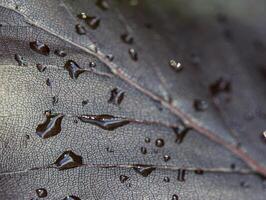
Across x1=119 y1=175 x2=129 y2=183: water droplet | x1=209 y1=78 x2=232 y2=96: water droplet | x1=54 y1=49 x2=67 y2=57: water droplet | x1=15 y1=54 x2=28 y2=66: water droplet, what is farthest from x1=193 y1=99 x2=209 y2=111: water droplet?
x1=15 y1=54 x2=28 y2=66: water droplet

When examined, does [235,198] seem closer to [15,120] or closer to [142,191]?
[142,191]

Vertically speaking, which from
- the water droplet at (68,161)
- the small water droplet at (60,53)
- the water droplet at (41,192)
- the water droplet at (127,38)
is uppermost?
the water droplet at (127,38)

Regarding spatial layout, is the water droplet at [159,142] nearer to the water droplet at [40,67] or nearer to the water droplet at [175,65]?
the water droplet at [175,65]

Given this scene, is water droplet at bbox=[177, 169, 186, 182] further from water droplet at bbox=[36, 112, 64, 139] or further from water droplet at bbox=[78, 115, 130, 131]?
water droplet at bbox=[36, 112, 64, 139]

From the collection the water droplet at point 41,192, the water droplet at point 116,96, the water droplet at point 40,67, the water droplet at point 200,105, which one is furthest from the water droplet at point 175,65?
the water droplet at point 41,192

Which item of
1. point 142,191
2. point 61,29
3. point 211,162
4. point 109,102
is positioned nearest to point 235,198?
point 211,162

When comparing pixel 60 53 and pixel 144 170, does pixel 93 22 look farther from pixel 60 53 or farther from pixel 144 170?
pixel 144 170

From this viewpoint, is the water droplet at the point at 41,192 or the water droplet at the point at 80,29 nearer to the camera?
the water droplet at the point at 41,192
